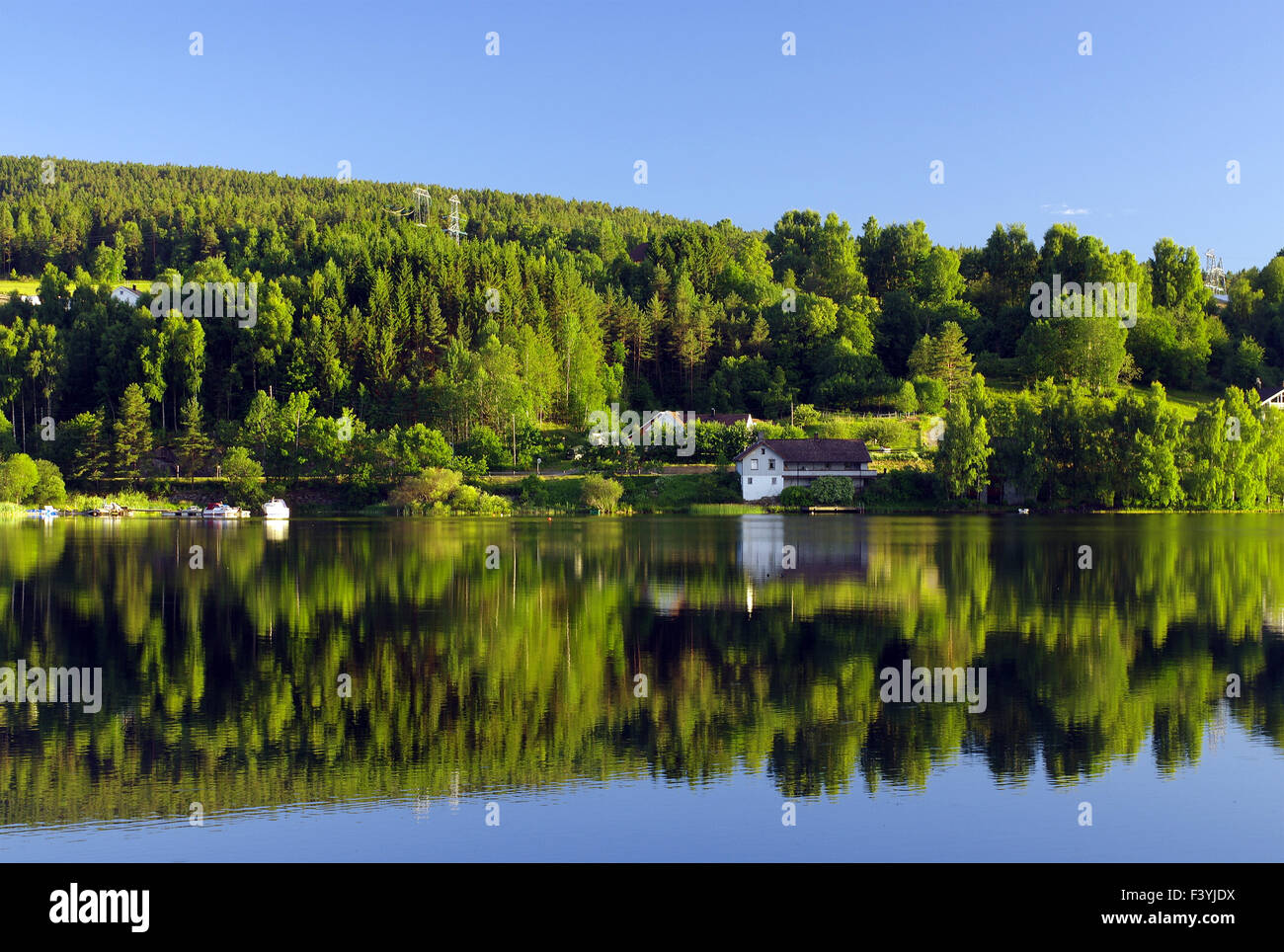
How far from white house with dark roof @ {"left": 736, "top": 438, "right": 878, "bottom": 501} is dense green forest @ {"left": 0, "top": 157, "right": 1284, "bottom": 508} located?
6.76 meters

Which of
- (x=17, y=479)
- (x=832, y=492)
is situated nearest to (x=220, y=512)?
(x=17, y=479)

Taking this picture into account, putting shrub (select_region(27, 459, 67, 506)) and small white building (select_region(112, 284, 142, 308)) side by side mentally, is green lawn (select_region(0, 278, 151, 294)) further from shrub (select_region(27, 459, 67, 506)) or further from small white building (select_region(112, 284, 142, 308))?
shrub (select_region(27, 459, 67, 506))

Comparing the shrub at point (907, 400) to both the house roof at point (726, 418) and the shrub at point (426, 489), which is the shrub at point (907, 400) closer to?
the house roof at point (726, 418)

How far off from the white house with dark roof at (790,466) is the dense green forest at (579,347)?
6.76 m

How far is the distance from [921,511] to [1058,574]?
47863mm

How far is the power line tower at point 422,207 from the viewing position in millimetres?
148125

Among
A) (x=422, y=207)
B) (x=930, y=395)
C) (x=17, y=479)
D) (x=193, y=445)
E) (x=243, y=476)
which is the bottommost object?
(x=243, y=476)

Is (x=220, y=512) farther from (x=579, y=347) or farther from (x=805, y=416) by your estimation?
(x=805, y=416)

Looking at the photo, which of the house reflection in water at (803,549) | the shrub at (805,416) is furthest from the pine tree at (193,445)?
the shrub at (805,416)

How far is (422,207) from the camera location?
164125 mm

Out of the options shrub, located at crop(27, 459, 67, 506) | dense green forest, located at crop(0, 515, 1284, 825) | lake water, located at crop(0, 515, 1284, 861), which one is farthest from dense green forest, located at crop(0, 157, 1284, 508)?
lake water, located at crop(0, 515, 1284, 861)

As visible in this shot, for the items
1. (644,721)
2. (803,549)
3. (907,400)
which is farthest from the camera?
(907,400)

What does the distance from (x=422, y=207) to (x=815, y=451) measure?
97595 mm
